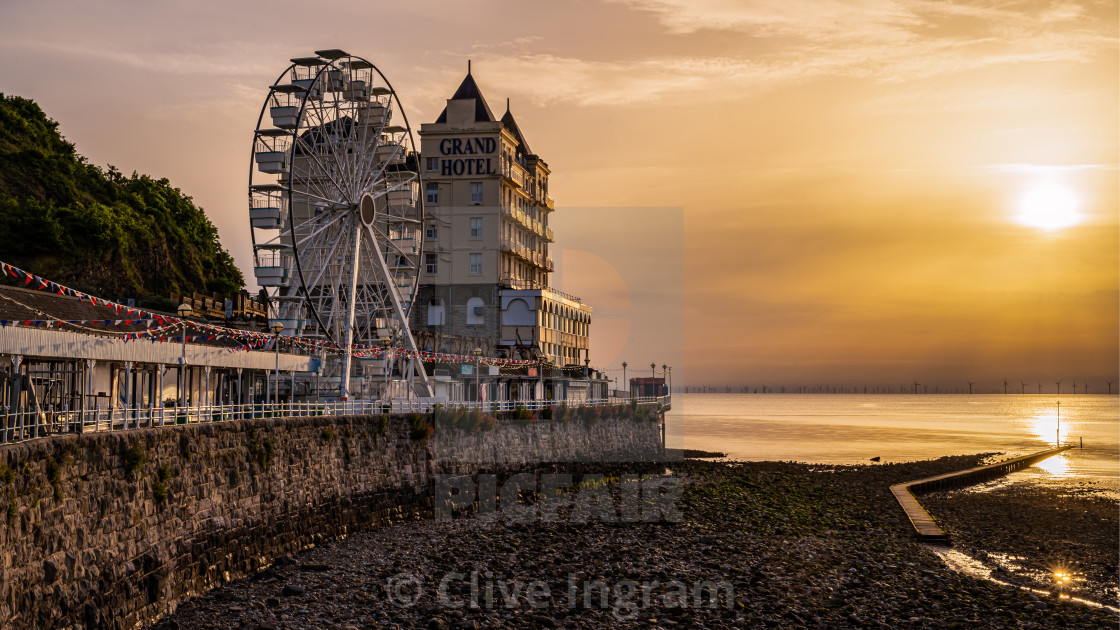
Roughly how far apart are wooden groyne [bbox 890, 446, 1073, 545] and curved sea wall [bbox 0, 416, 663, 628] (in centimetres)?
1774

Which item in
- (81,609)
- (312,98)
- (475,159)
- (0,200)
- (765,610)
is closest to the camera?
(81,609)

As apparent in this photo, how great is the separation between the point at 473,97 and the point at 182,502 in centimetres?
5997

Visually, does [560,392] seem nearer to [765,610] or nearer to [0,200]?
[0,200]

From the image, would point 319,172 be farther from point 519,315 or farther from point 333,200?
point 519,315

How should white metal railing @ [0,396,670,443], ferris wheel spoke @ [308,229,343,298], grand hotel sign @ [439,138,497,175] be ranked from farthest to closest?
grand hotel sign @ [439,138,497,175] < ferris wheel spoke @ [308,229,343,298] < white metal railing @ [0,396,670,443]

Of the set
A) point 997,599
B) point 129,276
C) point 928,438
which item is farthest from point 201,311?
point 928,438

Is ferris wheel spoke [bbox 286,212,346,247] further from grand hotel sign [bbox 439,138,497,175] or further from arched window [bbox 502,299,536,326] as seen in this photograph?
grand hotel sign [bbox 439,138,497,175]

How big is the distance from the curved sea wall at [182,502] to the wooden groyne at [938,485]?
58.2 ft

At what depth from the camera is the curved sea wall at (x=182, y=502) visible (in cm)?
1588

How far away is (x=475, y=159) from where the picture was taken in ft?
242

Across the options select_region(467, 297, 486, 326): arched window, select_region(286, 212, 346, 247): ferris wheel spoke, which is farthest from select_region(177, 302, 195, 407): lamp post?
select_region(467, 297, 486, 326): arched window

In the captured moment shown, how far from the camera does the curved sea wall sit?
52.1 ft

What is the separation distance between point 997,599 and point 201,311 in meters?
37.6

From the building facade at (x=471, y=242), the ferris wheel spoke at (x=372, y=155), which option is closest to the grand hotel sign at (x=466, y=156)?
the building facade at (x=471, y=242)
